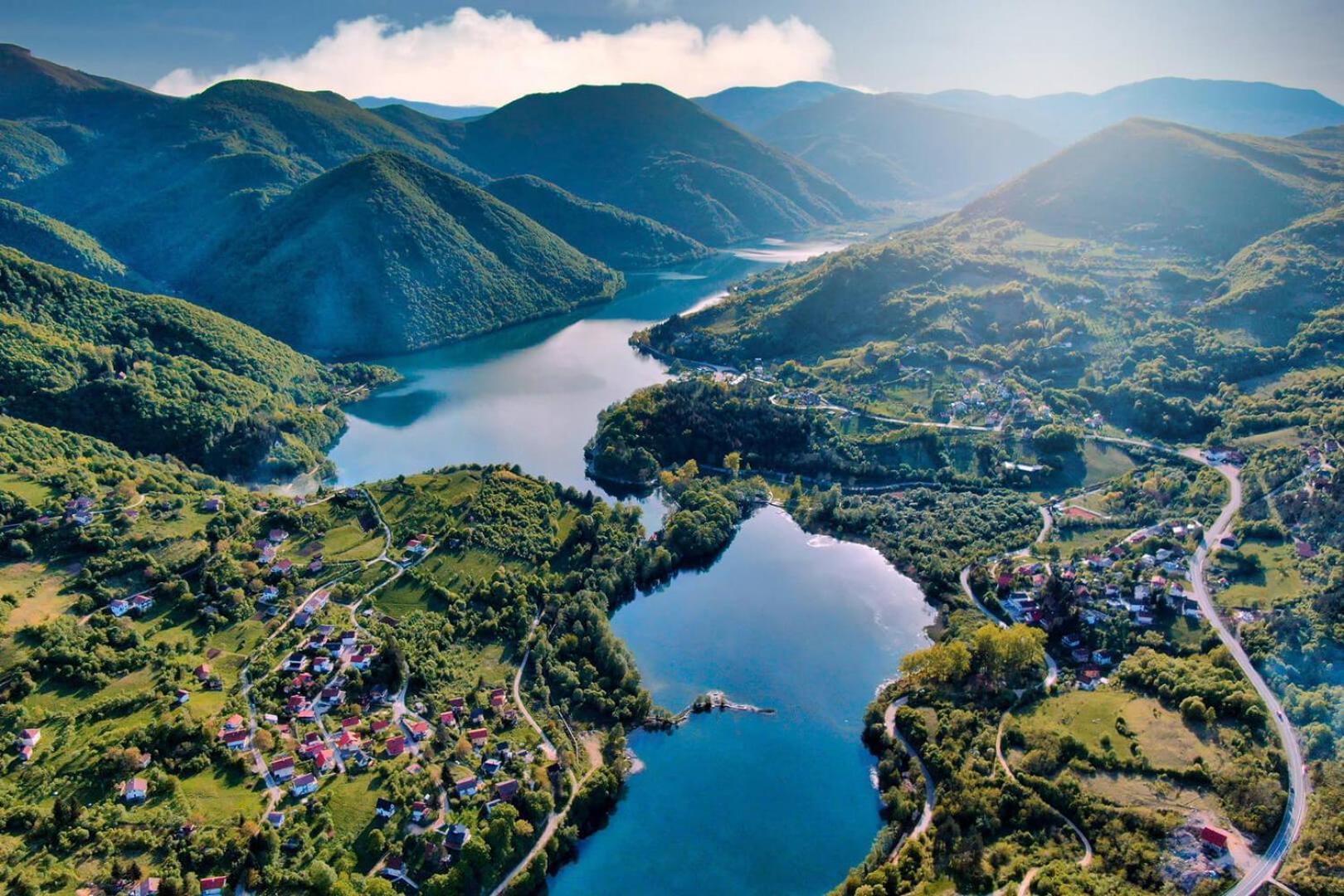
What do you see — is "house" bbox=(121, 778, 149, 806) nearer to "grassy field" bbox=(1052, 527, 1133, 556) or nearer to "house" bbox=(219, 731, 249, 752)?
"house" bbox=(219, 731, 249, 752)

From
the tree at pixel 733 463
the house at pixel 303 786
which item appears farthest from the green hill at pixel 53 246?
the house at pixel 303 786

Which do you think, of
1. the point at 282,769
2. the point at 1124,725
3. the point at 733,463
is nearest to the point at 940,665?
the point at 1124,725

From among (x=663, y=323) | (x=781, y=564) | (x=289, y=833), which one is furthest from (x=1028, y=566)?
(x=663, y=323)

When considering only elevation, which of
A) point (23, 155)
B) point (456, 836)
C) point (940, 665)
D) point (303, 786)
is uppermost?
point (23, 155)

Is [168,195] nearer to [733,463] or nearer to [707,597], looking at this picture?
[733,463]

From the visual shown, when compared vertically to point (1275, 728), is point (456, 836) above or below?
below

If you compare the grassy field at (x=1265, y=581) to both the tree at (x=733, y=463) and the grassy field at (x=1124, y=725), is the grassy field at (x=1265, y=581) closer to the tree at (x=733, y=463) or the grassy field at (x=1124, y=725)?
the grassy field at (x=1124, y=725)

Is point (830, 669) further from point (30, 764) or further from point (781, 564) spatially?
point (30, 764)
